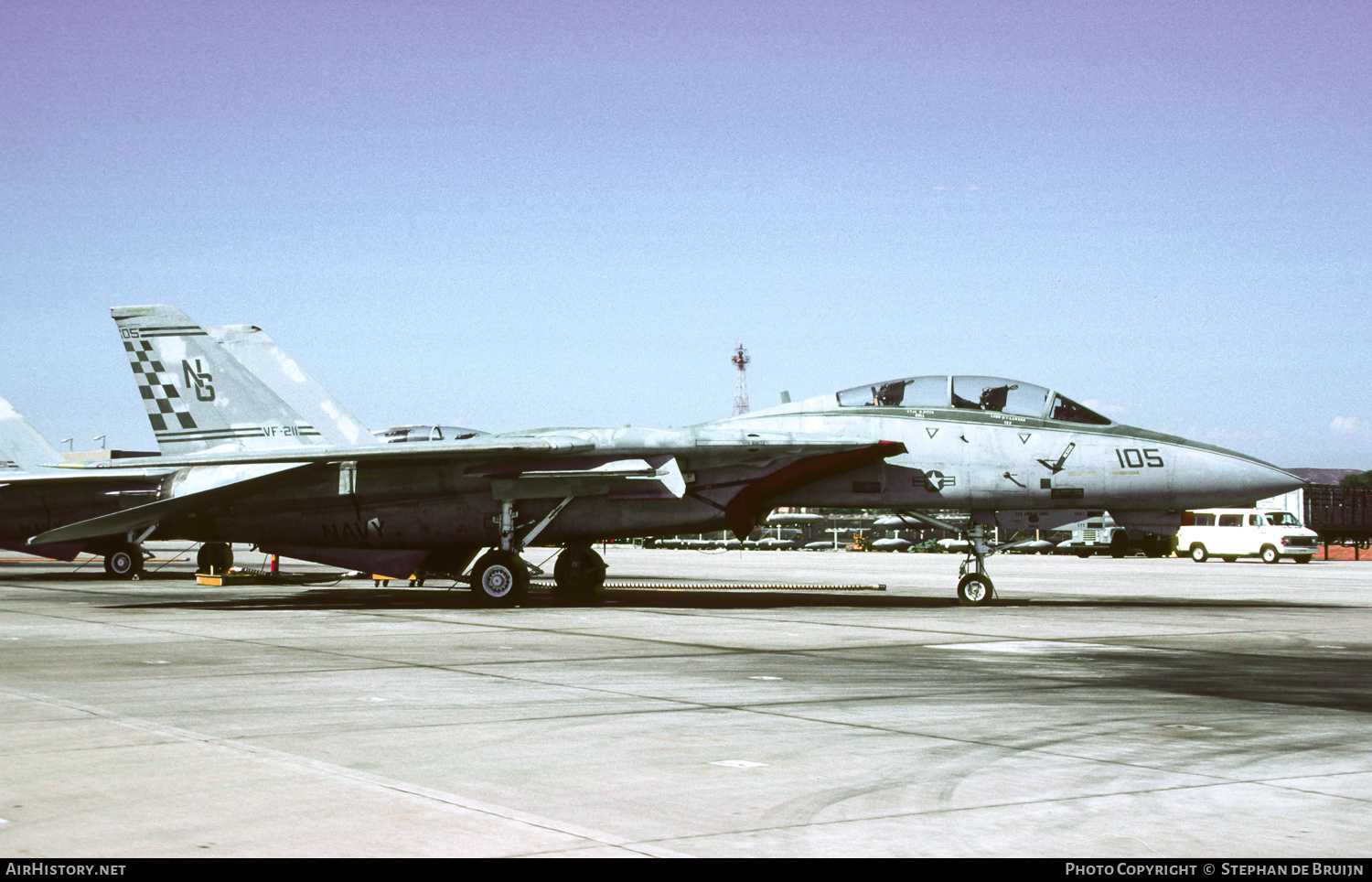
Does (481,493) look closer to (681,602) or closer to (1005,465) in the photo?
(681,602)

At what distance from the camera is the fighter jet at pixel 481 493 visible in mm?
17047

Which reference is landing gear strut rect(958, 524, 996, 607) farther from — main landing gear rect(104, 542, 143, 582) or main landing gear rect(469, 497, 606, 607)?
main landing gear rect(104, 542, 143, 582)

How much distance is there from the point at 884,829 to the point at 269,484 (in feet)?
49.5

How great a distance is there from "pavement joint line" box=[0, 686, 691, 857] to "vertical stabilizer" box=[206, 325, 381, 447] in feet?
41.6

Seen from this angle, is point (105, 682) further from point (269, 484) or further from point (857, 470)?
point (857, 470)

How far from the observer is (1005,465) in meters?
16.7

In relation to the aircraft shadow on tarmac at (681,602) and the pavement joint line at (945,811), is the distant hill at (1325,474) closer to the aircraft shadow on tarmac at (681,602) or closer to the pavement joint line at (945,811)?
the aircraft shadow on tarmac at (681,602)

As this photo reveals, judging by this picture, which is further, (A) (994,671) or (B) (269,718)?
(A) (994,671)

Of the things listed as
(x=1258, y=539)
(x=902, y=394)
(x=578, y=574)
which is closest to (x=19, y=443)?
(x=578, y=574)

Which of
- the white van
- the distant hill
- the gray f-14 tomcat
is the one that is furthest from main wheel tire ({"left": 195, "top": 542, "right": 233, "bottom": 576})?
the distant hill

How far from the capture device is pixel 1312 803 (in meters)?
4.95

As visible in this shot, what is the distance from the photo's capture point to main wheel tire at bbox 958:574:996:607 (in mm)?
17250

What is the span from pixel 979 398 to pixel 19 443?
2407cm
